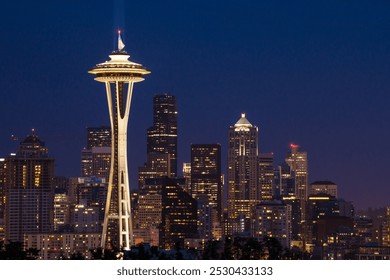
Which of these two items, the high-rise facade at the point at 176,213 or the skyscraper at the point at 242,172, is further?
the skyscraper at the point at 242,172

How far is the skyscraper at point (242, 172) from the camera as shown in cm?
8438

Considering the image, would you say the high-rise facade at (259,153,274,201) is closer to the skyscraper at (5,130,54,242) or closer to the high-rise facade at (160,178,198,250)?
the high-rise facade at (160,178,198,250)

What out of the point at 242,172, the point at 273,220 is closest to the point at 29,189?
the point at 242,172

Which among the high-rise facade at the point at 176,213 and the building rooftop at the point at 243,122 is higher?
the building rooftop at the point at 243,122

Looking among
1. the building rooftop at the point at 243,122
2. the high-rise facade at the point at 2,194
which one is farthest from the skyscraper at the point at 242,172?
the high-rise facade at the point at 2,194

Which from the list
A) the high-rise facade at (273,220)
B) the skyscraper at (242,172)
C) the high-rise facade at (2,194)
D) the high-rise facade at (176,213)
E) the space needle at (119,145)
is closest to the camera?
the space needle at (119,145)

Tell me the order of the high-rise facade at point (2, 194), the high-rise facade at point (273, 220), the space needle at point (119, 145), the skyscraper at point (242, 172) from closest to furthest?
the space needle at point (119, 145)
the high-rise facade at point (273, 220)
the high-rise facade at point (2, 194)
the skyscraper at point (242, 172)

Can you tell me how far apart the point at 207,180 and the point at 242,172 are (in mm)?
3111

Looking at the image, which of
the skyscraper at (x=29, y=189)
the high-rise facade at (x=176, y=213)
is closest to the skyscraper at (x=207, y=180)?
the high-rise facade at (x=176, y=213)

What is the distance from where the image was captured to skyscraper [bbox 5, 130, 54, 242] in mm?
79125

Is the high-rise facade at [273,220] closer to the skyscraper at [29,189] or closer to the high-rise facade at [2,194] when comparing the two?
the skyscraper at [29,189]

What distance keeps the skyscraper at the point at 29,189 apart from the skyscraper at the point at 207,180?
11.5 meters

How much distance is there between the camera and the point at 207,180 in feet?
297
